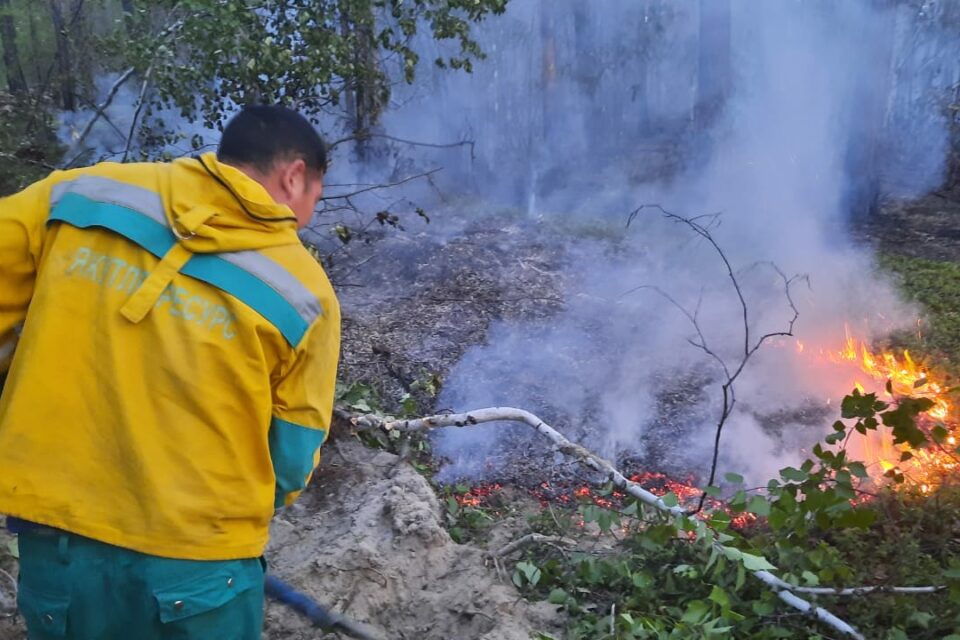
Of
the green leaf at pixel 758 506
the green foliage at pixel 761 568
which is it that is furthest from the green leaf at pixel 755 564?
the green leaf at pixel 758 506

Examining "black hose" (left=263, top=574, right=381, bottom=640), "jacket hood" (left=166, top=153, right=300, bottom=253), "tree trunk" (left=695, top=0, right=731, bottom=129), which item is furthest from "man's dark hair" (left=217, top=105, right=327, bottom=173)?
"tree trunk" (left=695, top=0, right=731, bottom=129)

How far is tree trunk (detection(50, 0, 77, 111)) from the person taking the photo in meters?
10.6

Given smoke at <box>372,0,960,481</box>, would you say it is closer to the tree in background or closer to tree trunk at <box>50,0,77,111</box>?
the tree in background

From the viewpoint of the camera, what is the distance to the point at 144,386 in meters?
1.73

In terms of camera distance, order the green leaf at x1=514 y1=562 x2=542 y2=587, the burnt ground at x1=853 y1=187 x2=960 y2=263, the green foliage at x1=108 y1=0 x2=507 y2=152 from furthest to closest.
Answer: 1. the burnt ground at x1=853 y1=187 x2=960 y2=263
2. the green foliage at x1=108 y1=0 x2=507 y2=152
3. the green leaf at x1=514 y1=562 x2=542 y2=587

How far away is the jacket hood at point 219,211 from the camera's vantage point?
176cm

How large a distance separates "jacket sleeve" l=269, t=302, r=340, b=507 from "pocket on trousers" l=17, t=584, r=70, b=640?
0.56 metres

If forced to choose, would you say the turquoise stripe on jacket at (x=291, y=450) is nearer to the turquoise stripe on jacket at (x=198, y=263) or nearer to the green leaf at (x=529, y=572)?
the turquoise stripe on jacket at (x=198, y=263)

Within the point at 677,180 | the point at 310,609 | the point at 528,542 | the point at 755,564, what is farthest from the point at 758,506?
the point at 677,180

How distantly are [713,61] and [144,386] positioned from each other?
13030 mm

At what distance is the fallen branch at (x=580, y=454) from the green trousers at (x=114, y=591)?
6.39ft

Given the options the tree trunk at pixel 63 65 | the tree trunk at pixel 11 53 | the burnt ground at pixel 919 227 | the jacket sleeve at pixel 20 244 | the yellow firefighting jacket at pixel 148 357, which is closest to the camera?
the yellow firefighting jacket at pixel 148 357

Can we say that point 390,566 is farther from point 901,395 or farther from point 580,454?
point 901,395

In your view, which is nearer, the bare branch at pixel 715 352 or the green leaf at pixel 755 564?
the green leaf at pixel 755 564
